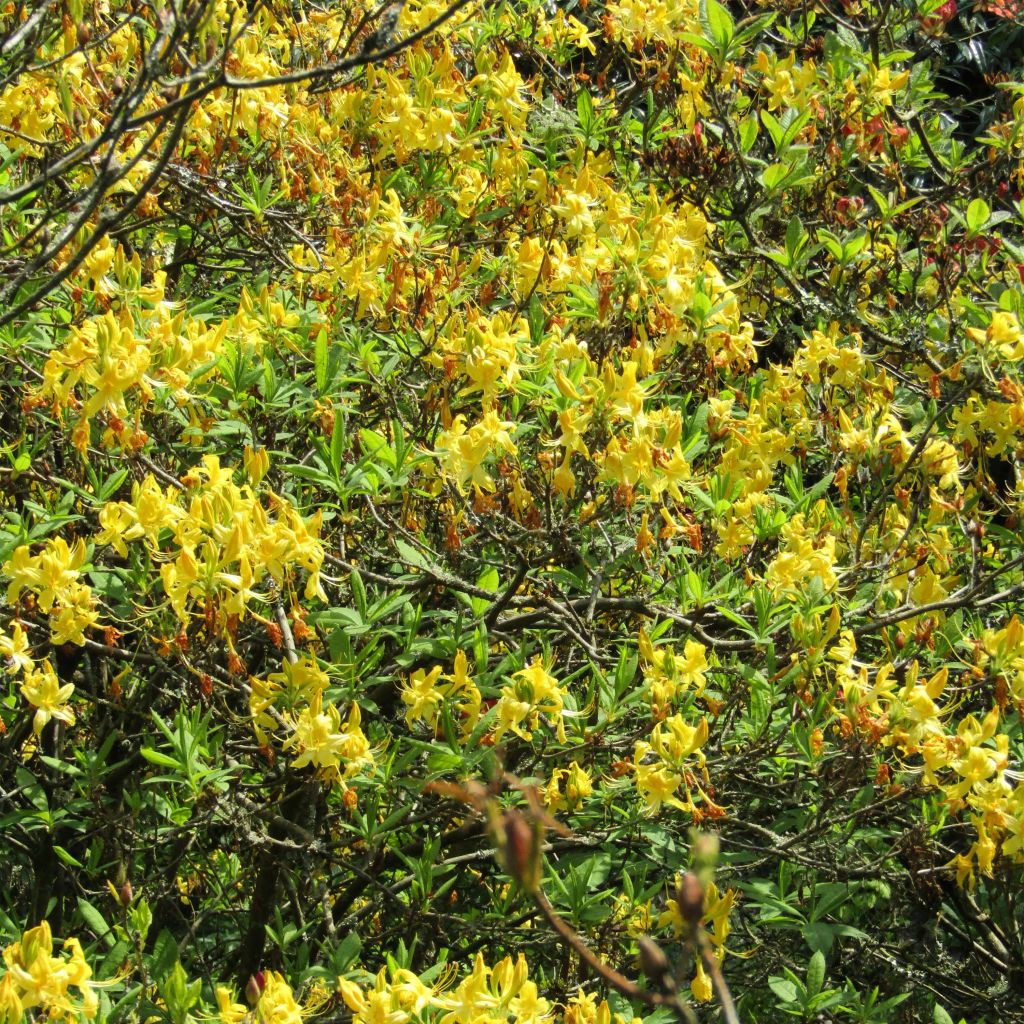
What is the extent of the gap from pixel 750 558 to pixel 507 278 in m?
0.96

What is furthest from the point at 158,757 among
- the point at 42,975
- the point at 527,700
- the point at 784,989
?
the point at 784,989

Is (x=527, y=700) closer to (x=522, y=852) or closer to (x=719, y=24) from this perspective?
(x=522, y=852)

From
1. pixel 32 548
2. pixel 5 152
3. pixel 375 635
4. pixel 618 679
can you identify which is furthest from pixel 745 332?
pixel 5 152

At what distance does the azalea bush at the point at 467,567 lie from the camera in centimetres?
250

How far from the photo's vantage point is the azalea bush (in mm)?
2496

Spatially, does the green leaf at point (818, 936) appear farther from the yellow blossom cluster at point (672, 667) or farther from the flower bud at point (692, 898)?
the flower bud at point (692, 898)

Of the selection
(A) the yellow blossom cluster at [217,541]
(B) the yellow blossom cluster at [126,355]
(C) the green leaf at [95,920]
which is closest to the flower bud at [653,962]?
(A) the yellow blossom cluster at [217,541]

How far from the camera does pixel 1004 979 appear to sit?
3.40 m

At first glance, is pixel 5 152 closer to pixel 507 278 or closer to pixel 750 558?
pixel 507 278

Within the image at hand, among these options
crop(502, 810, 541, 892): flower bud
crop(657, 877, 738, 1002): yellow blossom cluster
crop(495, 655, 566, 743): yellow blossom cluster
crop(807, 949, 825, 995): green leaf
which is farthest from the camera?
crop(807, 949, 825, 995): green leaf

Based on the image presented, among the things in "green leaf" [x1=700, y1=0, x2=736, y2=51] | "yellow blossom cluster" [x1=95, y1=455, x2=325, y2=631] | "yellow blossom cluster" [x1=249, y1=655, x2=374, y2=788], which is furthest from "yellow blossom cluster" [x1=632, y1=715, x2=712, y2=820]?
"green leaf" [x1=700, y1=0, x2=736, y2=51]

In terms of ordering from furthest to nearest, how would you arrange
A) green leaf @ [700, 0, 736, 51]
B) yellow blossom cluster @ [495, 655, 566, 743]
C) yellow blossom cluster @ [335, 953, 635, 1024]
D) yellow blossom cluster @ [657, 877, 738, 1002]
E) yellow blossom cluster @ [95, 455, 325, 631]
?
green leaf @ [700, 0, 736, 51] < yellow blossom cluster @ [495, 655, 566, 743] < yellow blossom cluster @ [657, 877, 738, 1002] < yellow blossom cluster @ [95, 455, 325, 631] < yellow blossom cluster @ [335, 953, 635, 1024]

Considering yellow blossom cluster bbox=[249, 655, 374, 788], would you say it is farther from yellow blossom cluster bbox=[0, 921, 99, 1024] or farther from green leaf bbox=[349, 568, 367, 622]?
yellow blossom cluster bbox=[0, 921, 99, 1024]

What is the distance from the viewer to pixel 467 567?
3090 millimetres
